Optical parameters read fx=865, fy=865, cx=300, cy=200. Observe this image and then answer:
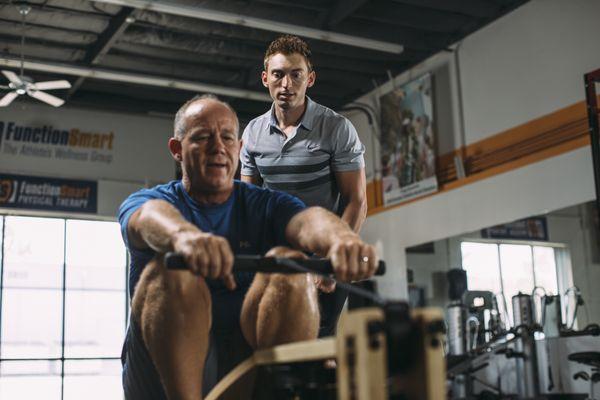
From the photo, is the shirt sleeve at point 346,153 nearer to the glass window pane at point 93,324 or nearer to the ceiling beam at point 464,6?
the ceiling beam at point 464,6

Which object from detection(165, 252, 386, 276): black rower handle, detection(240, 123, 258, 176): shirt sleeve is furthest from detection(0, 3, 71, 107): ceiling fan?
detection(165, 252, 386, 276): black rower handle

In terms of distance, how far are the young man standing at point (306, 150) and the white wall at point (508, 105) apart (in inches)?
212

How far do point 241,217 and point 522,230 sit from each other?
23.0ft

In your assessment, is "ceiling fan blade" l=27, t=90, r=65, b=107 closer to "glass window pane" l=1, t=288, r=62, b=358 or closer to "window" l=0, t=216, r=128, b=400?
"window" l=0, t=216, r=128, b=400

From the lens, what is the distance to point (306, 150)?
3.70 meters

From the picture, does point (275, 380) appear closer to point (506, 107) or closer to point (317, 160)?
point (317, 160)

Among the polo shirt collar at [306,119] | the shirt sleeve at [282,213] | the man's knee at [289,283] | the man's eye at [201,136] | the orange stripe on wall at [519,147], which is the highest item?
the orange stripe on wall at [519,147]

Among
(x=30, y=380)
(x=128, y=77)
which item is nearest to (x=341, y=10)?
(x=128, y=77)

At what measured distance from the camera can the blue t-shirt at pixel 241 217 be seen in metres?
2.63

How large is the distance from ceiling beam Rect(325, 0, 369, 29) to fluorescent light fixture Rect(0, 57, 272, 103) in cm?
202

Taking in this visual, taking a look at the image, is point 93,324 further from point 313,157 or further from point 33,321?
point 313,157

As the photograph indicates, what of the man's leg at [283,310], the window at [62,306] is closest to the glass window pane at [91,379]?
the window at [62,306]

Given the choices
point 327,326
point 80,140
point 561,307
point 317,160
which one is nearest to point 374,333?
point 327,326

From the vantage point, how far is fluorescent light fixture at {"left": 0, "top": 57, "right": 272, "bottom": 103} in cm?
1041
